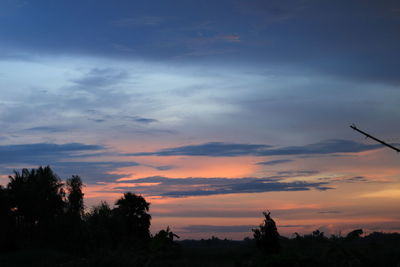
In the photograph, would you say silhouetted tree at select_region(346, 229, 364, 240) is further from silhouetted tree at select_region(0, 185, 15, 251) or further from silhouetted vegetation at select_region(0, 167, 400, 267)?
silhouetted tree at select_region(0, 185, 15, 251)

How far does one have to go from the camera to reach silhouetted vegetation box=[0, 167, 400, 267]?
1689 inches

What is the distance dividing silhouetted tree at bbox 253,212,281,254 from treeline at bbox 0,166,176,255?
30.6 m

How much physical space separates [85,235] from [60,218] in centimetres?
949

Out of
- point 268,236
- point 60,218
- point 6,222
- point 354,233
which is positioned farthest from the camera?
point 60,218

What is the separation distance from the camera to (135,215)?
8200 centimetres

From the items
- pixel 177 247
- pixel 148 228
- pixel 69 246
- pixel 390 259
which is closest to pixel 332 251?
pixel 390 259

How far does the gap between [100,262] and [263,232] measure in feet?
49.1

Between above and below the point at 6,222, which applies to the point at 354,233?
below

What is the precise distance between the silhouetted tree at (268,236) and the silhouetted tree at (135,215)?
145ft

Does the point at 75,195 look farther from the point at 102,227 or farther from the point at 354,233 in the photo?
the point at 354,233

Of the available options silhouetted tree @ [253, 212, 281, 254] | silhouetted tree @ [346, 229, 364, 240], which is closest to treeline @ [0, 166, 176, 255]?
silhouetted tree @ [253, 212, 281, 254]

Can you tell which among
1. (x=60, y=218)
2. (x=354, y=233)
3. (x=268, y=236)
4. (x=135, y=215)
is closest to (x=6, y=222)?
(x=60, y=218)

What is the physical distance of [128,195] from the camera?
82750mm

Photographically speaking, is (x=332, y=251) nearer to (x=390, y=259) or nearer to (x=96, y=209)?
(x=390, y=259)
